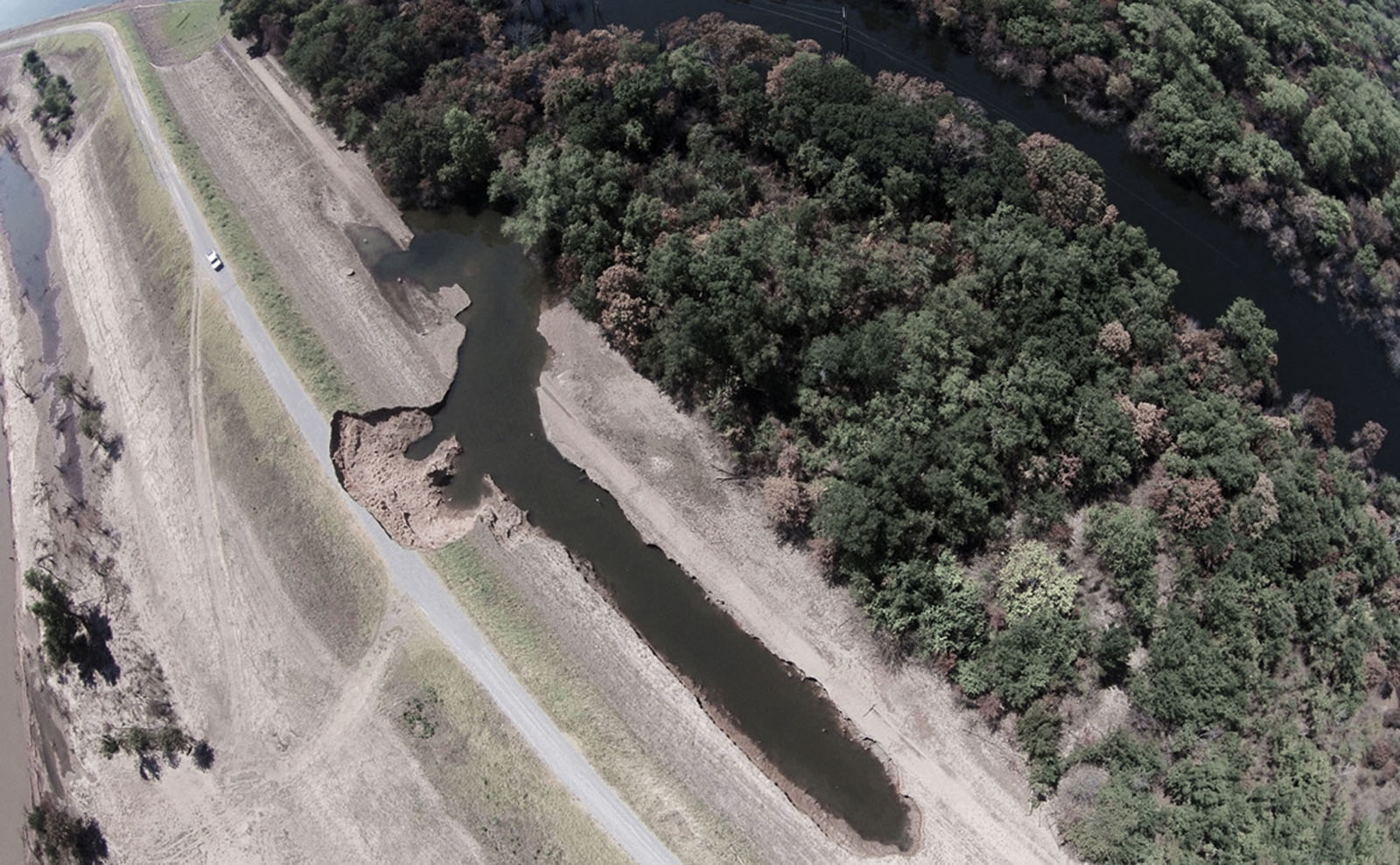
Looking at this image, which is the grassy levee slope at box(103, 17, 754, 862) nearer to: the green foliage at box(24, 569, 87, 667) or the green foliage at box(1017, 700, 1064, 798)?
the green foliage at box(24, 569, 87, 667)

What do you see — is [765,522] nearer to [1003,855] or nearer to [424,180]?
[1003,855]

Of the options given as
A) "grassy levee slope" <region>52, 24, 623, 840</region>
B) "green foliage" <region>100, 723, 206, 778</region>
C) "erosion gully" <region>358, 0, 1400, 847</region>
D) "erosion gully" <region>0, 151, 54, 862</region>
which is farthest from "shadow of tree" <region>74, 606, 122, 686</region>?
"erosion gully" <region>358, 0, 1400, 847</region>

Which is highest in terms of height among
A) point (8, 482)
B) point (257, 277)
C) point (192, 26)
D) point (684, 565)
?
point (192, 26)

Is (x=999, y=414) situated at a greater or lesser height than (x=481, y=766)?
greater

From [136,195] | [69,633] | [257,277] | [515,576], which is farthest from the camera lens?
[136,195]

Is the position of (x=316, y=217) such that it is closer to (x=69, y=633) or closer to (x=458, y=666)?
(x=69, y=633)

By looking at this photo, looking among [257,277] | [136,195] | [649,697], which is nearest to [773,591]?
[649,697]

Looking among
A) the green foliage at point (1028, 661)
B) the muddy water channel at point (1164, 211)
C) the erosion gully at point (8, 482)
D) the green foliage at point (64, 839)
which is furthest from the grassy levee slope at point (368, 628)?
the muddy water channel at point (1164, 211)

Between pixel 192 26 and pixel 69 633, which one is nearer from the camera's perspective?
pixel 69 633
